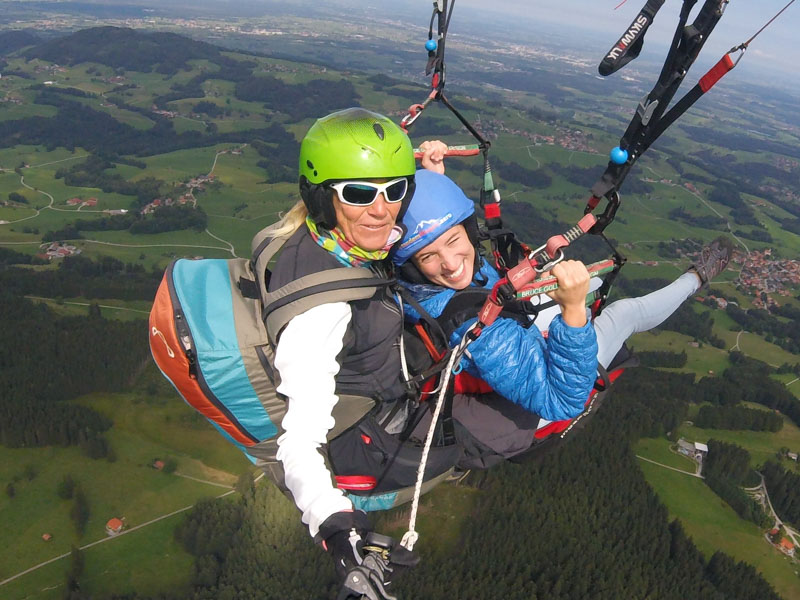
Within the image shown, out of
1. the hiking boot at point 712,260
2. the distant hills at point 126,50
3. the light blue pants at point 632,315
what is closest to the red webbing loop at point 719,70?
the light blue pants at point 632,315

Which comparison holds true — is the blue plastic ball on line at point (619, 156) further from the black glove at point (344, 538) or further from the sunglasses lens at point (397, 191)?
the black glove at point (344, 538)

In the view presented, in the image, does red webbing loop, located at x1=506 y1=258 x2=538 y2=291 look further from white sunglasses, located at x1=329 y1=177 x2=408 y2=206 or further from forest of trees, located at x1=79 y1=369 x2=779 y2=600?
forest of trees, located at x1=79 y1=369 x2=779 y2=600

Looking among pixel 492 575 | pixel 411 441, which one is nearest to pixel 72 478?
pixel 492 575

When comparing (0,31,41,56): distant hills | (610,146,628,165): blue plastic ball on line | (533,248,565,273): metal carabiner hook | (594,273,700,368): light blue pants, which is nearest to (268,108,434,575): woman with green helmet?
(533,248,565,273): metal carabiner hook

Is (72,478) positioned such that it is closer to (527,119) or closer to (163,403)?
(163,403)

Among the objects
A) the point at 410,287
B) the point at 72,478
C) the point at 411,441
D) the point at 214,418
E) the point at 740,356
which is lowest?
the point at 72,478

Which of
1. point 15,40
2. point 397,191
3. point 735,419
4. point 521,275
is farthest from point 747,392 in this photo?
point 15,40
